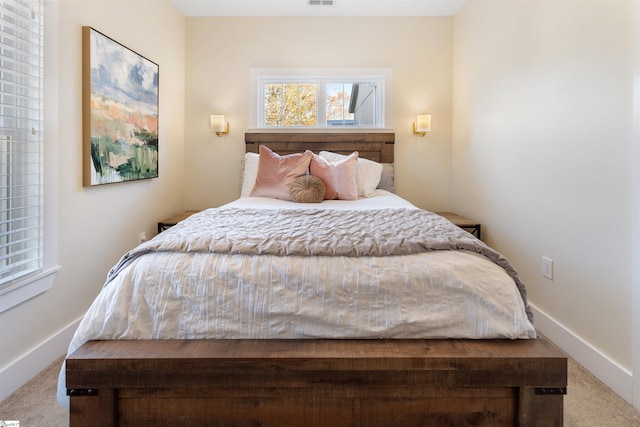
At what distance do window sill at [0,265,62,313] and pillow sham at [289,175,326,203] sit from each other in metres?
1.55

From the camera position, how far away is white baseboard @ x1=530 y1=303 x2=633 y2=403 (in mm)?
1822

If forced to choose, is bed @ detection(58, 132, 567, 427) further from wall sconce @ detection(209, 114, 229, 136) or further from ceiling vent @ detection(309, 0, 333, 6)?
ceiling vent @ detection(309, 0, 333, 6)

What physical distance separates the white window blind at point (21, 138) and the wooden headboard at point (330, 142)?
82.8 inches

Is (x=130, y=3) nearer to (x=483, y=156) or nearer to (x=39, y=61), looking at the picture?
(x=39, y=61)

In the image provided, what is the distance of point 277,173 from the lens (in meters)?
3.24

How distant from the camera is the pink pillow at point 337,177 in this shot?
3182 mm

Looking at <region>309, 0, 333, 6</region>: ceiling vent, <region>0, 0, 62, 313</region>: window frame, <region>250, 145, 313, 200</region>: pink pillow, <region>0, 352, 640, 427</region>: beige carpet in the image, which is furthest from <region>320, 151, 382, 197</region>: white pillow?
<region>0, 0, 62, 313</region>: window frame

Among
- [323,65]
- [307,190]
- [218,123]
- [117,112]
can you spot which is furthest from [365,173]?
[117,112]

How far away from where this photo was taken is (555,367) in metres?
1.26

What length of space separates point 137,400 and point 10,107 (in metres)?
1.40

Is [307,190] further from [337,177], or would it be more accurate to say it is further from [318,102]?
[318,102]

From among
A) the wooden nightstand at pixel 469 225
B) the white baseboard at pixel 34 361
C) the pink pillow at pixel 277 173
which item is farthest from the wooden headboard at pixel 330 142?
the white baseboard at pixel 34 361

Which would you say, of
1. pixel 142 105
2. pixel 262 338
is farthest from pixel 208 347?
pixel 142 105

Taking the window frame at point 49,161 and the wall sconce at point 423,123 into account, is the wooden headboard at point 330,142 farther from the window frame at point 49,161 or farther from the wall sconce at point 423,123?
the window frame at point 49,161
